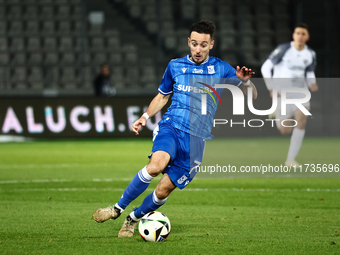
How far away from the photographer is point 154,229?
4113 mm

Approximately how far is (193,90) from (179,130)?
0.38 meters

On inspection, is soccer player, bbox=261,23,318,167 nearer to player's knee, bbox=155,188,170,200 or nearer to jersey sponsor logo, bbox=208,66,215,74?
jersey sponsor logo, bbox=208,66,215,74

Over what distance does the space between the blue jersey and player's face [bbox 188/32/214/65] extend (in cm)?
11

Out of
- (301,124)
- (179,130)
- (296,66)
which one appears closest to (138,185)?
(179,130)

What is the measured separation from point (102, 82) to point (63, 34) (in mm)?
4129

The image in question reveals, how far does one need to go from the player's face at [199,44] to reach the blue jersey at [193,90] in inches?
4.2

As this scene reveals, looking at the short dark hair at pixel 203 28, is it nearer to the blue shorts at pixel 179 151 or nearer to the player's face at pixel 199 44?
the player's face at pixel 199 44

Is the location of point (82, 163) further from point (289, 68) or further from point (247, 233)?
point (247, 233)

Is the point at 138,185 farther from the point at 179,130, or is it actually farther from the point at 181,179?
the point at 179,130

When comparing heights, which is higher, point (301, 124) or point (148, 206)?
point (148, 206)

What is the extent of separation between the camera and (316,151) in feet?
38.1

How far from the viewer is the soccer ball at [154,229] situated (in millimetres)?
4109

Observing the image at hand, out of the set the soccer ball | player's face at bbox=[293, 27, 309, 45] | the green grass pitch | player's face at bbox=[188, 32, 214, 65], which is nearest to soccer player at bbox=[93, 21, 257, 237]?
player's face at bbox=[188, 32, 214, 65]

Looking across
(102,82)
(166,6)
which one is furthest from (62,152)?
(166,6)
